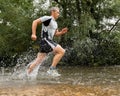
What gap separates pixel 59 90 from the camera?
757 centimetres

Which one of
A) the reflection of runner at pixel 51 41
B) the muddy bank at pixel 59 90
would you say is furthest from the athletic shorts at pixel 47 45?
the muddy bank at pixel 59 90

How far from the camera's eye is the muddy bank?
712 cm

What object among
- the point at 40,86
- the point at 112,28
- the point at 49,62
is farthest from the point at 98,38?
the point at 40,86

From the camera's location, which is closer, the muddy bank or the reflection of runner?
the muddy bank

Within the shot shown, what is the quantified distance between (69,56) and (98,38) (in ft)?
4.66

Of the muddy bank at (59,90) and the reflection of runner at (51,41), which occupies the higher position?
the reflection of runner at (51,41)

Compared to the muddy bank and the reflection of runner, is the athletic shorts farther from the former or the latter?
the muddy bank

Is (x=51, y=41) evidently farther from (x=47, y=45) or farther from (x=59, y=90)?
(x=59, y=90)

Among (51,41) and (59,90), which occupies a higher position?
(51,41)

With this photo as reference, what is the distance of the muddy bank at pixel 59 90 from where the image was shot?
7115mm

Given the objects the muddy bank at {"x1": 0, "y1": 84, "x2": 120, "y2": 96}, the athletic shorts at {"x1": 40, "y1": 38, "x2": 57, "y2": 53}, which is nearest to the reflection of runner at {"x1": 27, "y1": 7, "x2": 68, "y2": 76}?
the athletic shorts at {"x1": 40, "y1": 38, "x2": 57, "y2": 53}

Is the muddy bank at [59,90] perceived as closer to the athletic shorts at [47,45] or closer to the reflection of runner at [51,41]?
the reflection of runner at [51,41]

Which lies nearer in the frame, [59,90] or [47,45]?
[59,90]

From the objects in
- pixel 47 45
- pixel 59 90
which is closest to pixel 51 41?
pixel 47 45
